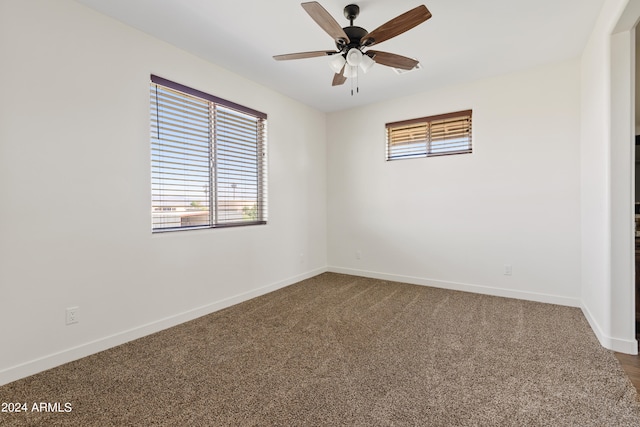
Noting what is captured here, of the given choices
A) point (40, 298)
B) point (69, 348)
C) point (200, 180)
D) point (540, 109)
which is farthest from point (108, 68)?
point (540, 109)

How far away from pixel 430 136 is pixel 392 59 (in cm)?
195

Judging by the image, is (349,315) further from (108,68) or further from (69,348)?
(108,68)

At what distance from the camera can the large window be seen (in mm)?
2906

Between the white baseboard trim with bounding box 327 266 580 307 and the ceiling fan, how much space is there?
2.78 metres

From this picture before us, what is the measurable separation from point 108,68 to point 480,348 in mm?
3679

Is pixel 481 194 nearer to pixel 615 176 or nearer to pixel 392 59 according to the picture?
pixel 615 176

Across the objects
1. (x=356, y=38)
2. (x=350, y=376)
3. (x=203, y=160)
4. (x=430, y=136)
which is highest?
(x=356, y=38)

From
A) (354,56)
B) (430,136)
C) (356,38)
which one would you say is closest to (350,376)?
(354,56)

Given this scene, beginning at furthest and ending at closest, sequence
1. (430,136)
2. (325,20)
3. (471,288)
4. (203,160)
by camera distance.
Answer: (430,136), (471,288), (203,160), (325,20)

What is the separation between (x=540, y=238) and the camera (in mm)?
3494

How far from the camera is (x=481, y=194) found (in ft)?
12.5

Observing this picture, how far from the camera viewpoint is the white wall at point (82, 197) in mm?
2045

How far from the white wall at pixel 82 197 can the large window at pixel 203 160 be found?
4.8 inches

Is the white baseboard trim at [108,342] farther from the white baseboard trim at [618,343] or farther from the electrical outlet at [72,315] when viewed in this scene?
the white baseboard trim at [618,343]
